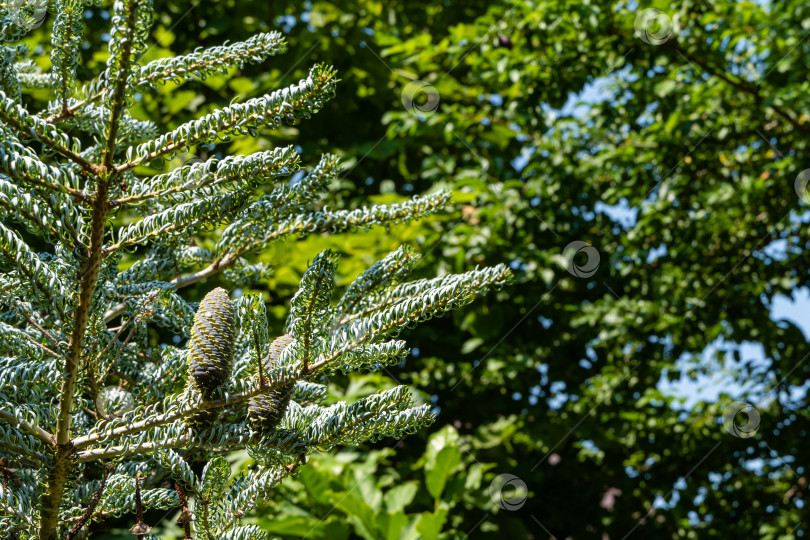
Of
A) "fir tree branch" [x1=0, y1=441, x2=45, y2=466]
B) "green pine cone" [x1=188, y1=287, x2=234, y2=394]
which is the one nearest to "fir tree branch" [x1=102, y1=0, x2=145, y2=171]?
"green pine cone" [x1=188, y1=287, x2=234, y2=394]

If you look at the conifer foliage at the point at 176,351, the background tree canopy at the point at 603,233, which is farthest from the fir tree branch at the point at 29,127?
the background tree canopy at the point at 603,233

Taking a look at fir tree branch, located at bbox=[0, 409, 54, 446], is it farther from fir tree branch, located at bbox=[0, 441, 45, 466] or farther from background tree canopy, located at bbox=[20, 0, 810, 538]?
background tree canopy, located at bbox=[20, 0, 810, 538]

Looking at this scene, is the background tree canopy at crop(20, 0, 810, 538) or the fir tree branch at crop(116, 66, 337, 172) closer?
the fir tree branch at crop(116, 66, 337, 172)

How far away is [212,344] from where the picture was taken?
78 cm

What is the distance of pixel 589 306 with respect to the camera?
3250 millimetres

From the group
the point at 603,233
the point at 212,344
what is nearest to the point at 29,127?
the point at 212,344

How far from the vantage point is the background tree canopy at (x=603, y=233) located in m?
3.05

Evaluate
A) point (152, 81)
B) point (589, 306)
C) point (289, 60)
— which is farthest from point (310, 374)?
point (289, 60)

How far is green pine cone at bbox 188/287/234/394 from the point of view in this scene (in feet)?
2.49

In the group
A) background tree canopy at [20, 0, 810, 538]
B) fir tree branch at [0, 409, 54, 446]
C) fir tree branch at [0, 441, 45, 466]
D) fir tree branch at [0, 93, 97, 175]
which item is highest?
fir tree branch at [0, 93, 97, 175]

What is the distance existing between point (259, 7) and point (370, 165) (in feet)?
2.93

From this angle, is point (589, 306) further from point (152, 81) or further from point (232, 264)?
point (152, 81)

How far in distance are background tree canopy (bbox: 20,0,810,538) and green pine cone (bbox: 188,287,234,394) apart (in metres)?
1.99

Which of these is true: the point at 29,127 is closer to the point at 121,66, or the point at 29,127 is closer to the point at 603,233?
the point at 121,66
